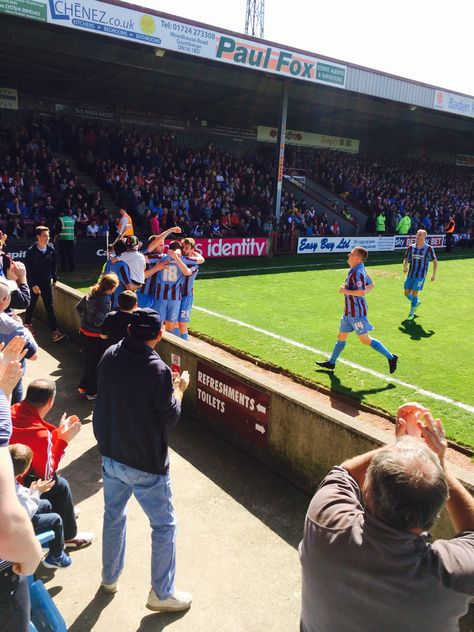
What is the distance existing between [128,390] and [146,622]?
152cm

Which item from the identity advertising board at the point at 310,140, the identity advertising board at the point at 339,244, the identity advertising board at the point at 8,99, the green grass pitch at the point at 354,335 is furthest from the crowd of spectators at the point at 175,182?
the identity advertising board at the point at 310,140

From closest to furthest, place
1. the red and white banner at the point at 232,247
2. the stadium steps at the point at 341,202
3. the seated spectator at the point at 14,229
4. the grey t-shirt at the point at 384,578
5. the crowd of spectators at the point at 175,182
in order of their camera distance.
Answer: the grey t-shirt at the point at 384,578 → the seated spectator at the point at 14,229 → the red and white banner at the point at 232,247 → the crowd of spectators at the point at 175,182 → the stadium steps at the point at 341,202

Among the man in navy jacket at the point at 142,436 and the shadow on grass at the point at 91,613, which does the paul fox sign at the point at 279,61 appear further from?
the shadow on grass at the point at 91,613

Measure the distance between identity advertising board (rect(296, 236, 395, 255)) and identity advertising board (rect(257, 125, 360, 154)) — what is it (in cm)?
1231

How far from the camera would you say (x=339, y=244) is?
73.5 ft

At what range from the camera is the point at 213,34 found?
55.1ft

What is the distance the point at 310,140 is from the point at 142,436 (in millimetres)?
34079

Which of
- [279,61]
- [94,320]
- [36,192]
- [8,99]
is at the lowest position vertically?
[94,320]

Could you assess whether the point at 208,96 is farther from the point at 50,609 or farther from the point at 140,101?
the point at 50,609

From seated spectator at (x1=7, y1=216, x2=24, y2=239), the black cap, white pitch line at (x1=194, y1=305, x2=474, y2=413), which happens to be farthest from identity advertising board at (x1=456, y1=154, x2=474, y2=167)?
the black cap

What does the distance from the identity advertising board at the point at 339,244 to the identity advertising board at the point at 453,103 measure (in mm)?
6643

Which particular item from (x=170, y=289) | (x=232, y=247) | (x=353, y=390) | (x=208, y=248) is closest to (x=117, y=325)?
(x=170, y=289)

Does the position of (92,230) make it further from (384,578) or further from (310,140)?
(310,140)

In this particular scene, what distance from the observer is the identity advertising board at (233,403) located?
5.24 meters
